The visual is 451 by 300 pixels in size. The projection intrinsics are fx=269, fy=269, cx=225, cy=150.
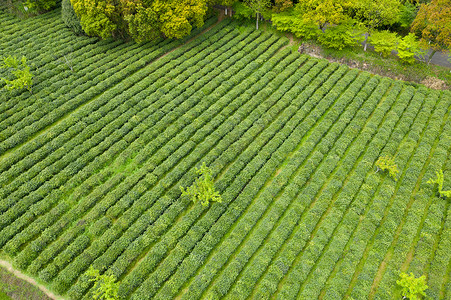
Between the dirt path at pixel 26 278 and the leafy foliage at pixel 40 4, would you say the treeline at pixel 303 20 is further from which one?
the dirt path at pixel 26 278

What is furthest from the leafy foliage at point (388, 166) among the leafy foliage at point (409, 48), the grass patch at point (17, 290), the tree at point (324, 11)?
the grass patch at point (17, 290)

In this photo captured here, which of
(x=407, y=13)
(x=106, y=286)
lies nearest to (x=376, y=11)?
(x=407, y=13)

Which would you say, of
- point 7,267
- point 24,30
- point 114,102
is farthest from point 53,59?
point 7,267

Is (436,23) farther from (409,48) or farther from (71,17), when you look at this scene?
(71,17)

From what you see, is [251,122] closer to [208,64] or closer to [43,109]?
[208,64]

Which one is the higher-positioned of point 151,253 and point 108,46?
point 108,46

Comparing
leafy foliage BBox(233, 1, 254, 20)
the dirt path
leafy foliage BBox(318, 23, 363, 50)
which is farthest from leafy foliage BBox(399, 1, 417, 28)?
the dirt path
